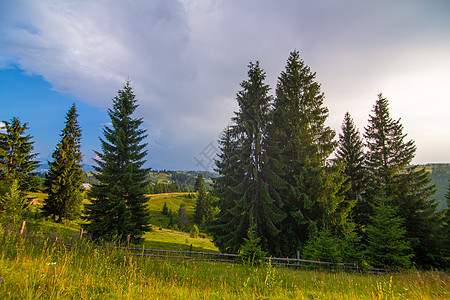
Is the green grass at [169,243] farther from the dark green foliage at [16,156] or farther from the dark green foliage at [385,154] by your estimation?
→ the dark green foliage at [385,154]

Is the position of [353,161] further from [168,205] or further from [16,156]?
[168,205]

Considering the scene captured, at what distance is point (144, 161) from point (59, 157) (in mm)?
15615

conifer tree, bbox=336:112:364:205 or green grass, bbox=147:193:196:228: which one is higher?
conifer tree, bbox=336:112:364:205

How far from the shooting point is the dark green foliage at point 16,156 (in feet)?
70.1

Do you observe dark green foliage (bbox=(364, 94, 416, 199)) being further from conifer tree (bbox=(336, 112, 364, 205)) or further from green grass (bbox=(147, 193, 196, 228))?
green grass (bbox=(147, 193, 196, 228))

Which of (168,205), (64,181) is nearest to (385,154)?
(64,181)

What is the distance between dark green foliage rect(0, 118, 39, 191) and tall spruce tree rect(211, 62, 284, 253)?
25.2 meters

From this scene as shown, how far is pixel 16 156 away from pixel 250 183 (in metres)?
29.0

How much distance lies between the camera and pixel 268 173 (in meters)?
16.0

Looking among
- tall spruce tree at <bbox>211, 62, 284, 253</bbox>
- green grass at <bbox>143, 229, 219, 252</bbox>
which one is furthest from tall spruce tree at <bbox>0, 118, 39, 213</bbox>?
tall spruce tree at <bbox>211, 62, 284, 253</bbox>

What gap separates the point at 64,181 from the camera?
75.8 feet

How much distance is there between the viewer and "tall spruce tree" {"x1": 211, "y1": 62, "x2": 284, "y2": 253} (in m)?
15.1

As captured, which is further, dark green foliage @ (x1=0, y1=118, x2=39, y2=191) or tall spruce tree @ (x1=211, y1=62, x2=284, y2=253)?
dark green foliage @ (x1=0, y1=118, x2=39, y2=191)

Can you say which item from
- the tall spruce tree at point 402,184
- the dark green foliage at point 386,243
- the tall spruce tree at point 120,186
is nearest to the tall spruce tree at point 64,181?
the tall spruce tree at point 120,186
